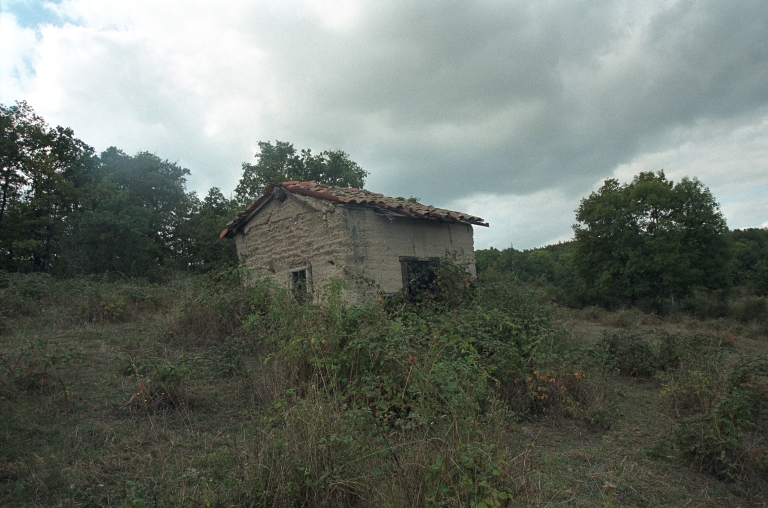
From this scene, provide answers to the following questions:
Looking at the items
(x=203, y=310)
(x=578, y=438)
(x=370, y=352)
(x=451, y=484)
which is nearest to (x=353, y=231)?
(x=203, y=310)

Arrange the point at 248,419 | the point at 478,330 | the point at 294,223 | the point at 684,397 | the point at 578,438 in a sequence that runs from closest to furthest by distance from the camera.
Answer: the point at 248,419, the point at 578,438, the point at 684,397, the point at 478,330, the point at 294,223

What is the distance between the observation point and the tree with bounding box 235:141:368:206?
88.4 feet

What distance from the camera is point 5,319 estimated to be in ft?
24.5

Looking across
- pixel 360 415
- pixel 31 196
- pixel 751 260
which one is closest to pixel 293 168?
pixel 31 196

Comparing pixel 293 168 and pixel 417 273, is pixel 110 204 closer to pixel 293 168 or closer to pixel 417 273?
pixel 293 168

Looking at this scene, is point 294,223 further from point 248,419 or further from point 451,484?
point 451,484

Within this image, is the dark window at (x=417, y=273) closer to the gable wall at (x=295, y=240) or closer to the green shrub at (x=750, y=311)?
the gable wall at (x=295, y=240)

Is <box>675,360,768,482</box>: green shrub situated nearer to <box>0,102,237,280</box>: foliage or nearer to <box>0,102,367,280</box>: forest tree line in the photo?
<box>0,102,367,280</box>: forest tree line

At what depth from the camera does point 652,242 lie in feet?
75.4

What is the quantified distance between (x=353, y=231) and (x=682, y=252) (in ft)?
68.5

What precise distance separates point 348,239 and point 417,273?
1.91 m

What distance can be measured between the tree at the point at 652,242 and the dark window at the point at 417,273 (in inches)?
685

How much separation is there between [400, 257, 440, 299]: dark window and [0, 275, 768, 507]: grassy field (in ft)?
6.56

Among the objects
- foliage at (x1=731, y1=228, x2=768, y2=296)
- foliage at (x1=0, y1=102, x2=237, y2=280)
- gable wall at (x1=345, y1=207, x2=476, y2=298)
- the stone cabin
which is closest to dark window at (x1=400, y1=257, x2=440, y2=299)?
the stone cabin
